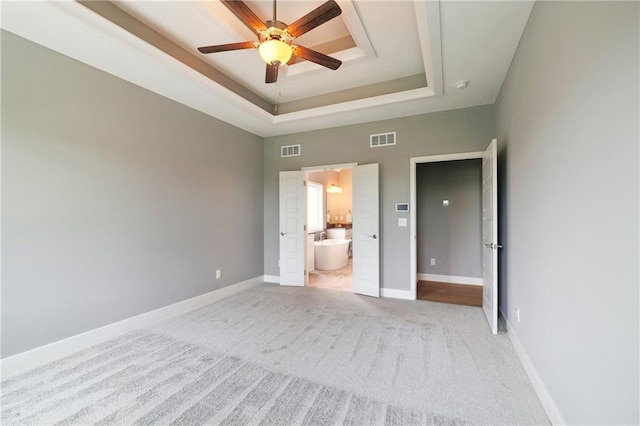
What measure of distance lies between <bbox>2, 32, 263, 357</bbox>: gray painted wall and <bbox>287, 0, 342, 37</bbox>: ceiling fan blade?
7.34 ft

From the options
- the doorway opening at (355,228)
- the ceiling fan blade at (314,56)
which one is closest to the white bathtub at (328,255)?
the doorway opening at (355,228)

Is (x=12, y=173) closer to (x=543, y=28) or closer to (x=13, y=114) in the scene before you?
(x=13, y=114)

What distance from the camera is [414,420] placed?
1.74 m

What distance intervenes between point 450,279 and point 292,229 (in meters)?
Answer: 3.21

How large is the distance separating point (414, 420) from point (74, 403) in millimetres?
2379

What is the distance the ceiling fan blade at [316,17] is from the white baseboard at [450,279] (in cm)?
481

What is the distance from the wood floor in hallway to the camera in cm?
407

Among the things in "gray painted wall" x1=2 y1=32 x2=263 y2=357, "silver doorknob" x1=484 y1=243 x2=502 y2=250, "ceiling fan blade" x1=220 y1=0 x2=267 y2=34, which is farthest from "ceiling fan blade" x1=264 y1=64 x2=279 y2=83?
"silver doorknob" x1=484 y1=243 x2=502 y2=250

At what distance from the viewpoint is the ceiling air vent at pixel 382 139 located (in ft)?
14.1

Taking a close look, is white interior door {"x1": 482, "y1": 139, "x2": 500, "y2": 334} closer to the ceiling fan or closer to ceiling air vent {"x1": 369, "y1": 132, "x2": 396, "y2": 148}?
ceiling air vent {"x1": 369, "y1": 132, "x2": 396, "y2": 148}

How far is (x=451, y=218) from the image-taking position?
5.12m

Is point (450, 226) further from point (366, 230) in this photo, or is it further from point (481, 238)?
point (366, 230)

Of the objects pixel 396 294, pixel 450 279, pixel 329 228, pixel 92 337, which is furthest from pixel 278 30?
pixel 329 228

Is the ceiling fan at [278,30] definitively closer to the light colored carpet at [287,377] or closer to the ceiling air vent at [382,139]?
the ceiling air vent at [382,139]
